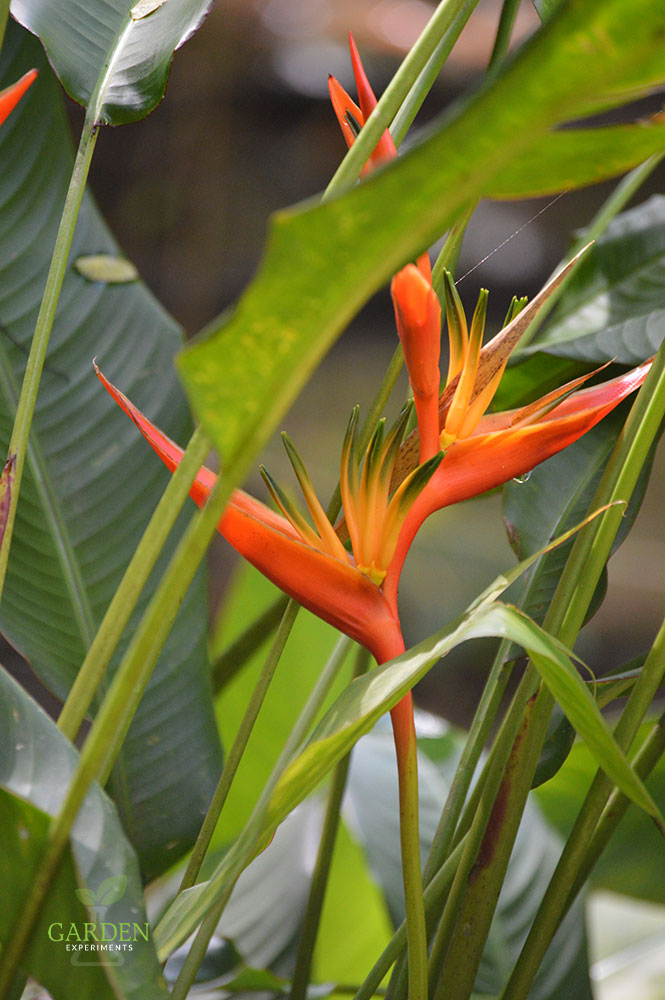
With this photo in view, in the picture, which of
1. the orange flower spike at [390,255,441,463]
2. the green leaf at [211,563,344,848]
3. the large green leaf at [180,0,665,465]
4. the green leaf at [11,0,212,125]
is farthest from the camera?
the green leaf at [211,563,344,848]

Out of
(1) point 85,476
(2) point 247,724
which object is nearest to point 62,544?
(1) point 85,476

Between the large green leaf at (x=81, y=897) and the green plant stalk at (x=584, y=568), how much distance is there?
0.13m

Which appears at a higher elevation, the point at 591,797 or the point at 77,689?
the point at 77,689

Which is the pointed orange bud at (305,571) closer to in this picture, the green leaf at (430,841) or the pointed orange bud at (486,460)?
the pointed orange bud at (486,460)

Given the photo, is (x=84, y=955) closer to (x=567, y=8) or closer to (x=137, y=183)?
(x=567, y=8)

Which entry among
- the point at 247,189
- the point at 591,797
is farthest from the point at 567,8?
the point at 247,189

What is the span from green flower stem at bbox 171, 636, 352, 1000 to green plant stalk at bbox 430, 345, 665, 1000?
3.2 inches

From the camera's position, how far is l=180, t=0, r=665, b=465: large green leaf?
0.36ft

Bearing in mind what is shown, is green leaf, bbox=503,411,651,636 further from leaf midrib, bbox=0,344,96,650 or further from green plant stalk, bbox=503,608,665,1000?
leaf midrib, bbox=0,344,96,650

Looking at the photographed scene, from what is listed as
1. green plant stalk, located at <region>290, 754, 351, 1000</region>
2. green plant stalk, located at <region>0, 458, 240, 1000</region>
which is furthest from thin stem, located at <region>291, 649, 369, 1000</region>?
green plant stalk, located at <region>0, 458, 240, 1000</region>

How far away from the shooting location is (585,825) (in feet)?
A: 0.91

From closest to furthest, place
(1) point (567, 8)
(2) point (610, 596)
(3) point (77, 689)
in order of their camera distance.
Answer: (1) point (567, 8), (3) point (77, 689), (2) point (610, 596)

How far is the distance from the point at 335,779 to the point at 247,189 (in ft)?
4.11

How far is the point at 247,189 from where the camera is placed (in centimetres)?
141
